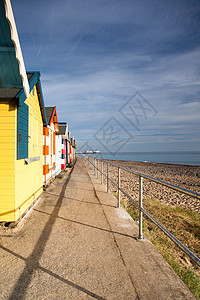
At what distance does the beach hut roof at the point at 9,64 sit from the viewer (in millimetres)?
3059

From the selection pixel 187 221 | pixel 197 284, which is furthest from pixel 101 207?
pixel 197 284

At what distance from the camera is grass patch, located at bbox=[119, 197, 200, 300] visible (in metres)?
2.87

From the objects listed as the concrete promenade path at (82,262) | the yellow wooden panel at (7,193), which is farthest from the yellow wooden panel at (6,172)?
the concrete promenade path at (82,262)

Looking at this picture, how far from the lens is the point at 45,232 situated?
12.5 ft

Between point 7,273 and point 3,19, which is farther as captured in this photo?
point 3,19

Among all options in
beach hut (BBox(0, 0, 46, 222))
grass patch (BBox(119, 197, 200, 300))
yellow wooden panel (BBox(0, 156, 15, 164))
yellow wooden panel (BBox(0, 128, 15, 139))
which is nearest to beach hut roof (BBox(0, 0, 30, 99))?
beach hut (BBox(0, 0, 46, 222))

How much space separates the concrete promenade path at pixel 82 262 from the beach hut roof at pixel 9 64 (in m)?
2.58

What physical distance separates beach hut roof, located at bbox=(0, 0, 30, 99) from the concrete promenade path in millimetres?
2582

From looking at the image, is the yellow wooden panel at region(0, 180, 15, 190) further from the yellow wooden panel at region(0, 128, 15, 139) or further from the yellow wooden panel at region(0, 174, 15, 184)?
the yellow wooden panel at region(0, 128, 15, 139)

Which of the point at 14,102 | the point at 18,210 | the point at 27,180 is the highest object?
the point at 14,102

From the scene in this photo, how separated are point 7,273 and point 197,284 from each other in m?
2.29

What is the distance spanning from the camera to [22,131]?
448cm

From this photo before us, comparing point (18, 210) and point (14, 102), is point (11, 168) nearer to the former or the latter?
point (18, 210)

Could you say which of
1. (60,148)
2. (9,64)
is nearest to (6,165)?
(9,64)
